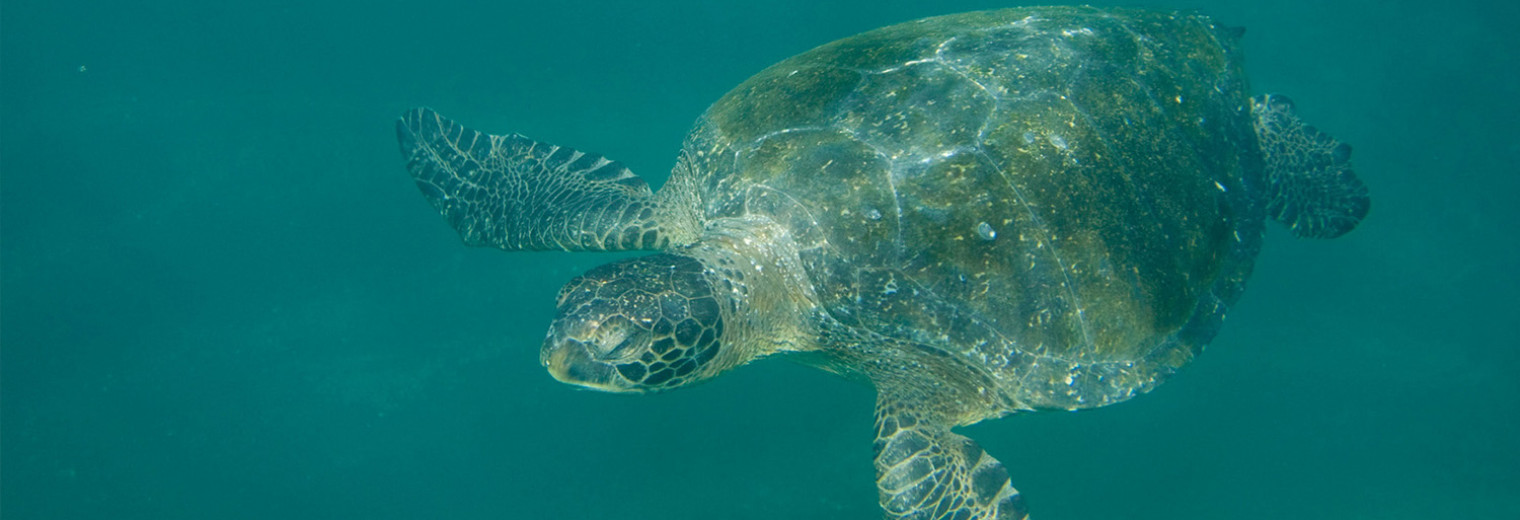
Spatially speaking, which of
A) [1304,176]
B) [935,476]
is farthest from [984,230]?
[1304,176]

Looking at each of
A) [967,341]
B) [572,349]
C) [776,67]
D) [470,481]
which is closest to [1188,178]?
[967,341]

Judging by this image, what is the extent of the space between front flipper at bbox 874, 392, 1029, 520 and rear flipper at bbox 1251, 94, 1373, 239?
3321mm

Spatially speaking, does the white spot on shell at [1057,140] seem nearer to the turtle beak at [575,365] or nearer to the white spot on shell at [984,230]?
the white spot on shell at [984,230]

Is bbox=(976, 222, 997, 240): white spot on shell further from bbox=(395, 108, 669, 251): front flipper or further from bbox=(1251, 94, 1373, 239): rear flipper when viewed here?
bbox=(1251, 94, 1373, 239): rear flipper

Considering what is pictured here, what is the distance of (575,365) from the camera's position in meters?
3.16

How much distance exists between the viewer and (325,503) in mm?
7395

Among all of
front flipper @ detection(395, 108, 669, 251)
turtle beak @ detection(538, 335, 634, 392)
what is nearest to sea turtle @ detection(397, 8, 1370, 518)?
turtle beak @ detection(538, 335, 634, 392)

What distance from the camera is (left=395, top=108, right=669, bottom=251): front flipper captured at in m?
5.04

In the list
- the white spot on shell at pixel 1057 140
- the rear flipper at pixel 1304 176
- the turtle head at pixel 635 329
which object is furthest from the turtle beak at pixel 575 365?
the rear flipper at pixel 1304 176

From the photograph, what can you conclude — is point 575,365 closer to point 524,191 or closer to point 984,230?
point 984,230

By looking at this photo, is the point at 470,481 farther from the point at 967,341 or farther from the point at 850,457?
the point at 967,341

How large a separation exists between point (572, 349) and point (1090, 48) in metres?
3.50

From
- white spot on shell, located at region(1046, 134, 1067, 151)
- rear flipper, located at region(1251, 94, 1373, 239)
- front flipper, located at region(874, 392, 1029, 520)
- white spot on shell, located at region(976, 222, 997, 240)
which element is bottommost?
front flipper, located at region(874, 392, 1029, 520)

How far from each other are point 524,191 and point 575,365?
9.77 feet
